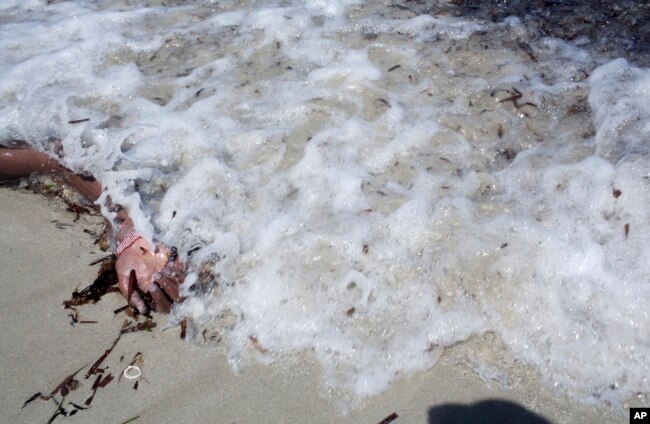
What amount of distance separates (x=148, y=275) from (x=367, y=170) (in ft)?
3.82

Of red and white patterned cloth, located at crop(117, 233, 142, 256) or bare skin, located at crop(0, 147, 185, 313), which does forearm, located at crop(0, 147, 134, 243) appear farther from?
red and white patterned cloth, located at crop(117, 233, 142, 256)

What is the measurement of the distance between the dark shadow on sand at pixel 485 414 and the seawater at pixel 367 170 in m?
0.16

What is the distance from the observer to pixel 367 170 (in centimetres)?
286

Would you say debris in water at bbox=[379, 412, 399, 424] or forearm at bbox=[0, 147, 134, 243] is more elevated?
forearm at bbox=[0, 147, 134, 243]

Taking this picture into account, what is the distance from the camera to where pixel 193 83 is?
138 inches

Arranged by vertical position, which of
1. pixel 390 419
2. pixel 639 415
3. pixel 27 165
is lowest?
pixel 639 415

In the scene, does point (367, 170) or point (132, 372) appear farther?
point (367, 170)

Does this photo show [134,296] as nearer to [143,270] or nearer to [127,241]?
[143,270]

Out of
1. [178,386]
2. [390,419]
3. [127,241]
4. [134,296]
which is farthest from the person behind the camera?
[127,241]

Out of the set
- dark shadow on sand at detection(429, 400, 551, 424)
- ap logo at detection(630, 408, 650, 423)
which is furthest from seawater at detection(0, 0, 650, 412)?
dark shadow on sand at detection(429, 400, 551, 424)

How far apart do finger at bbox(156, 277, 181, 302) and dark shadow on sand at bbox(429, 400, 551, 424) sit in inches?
43.9

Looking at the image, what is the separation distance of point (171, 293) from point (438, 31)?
265 centimetres

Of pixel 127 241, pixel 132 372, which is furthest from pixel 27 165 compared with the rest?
pixel 132 372

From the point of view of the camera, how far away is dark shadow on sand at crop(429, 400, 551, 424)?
1.94 m
